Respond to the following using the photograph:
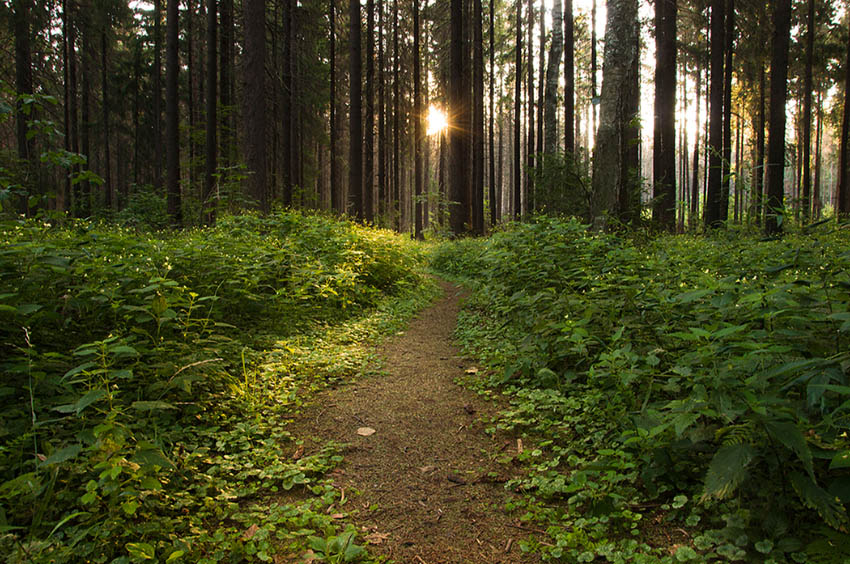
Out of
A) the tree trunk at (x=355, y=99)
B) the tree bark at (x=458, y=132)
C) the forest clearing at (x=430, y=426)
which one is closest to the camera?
the forest clearing at (x=430, y=426)

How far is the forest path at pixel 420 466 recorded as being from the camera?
2.08 meters

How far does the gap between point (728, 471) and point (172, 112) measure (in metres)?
17.4

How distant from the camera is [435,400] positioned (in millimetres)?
3814

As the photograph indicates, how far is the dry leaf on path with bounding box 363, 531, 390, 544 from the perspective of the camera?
6.76ft

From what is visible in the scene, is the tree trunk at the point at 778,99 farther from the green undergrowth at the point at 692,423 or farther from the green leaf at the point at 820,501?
the green leaf at the point at 820,501

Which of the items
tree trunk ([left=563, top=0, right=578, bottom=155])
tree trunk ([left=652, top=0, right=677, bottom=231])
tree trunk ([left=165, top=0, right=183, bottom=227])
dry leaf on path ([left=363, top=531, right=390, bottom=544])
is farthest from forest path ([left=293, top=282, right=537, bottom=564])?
tree trunk ([left=563, top=0, right=578, bottom=155])

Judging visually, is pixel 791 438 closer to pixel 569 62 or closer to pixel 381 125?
pixel 569 62

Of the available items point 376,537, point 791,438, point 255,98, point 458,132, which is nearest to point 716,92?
point 458,132

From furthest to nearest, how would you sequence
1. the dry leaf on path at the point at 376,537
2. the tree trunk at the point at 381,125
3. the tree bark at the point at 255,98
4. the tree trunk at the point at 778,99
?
the tree trunk at the point at 381,125, the tree bark at the point at 255,98, the tree trunk at the point at 778,99, the dry leaf on path at the point at 376,537

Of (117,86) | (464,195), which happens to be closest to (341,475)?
(464,195)

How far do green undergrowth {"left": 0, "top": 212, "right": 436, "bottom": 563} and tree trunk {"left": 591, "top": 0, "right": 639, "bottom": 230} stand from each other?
5.60 metres

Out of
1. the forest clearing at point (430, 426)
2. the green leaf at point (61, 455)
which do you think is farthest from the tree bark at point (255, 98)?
the green leaf at point (61, 455)

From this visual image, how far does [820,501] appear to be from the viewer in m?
1.64

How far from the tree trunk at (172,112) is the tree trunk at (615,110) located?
12449 mm
